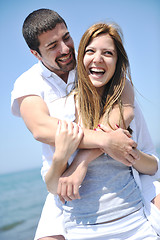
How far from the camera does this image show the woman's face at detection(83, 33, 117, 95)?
7.84ft

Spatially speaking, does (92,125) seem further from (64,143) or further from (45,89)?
(45,89)

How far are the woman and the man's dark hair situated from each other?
58 cm

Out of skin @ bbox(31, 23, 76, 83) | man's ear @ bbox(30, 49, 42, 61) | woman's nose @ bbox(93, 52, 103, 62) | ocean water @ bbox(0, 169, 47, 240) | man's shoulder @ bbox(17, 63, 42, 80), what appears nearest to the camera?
woman's nose @ bbox(93, 52, 103, 62)

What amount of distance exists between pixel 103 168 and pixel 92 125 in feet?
1.07

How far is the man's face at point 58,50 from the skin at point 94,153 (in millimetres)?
392

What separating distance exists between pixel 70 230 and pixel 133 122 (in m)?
0.96

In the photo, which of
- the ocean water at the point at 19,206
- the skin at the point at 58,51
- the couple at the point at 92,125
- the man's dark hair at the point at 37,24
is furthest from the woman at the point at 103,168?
the ocean water at the point at 19,206

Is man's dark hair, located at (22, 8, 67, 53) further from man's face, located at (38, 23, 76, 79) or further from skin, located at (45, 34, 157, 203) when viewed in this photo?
skin, located at (45, 34, 157, 203)

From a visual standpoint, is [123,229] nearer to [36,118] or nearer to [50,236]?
[50,236]

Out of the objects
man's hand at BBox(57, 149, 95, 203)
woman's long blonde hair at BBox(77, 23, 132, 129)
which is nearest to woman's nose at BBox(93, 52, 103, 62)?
woman's long blonde hair at BBox(77, 23, 132, 129)

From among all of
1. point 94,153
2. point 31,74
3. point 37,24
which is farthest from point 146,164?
point 37,24

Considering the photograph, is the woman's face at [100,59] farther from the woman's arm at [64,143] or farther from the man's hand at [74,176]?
the man's hand at [74,176]

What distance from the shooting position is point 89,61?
2.40m

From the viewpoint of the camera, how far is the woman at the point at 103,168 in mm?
2219
